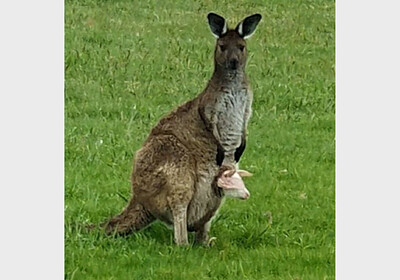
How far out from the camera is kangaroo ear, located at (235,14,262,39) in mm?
7699

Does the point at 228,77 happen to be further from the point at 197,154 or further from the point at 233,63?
the point at 197,154

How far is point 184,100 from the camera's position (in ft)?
31.1

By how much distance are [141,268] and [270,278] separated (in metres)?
0.90

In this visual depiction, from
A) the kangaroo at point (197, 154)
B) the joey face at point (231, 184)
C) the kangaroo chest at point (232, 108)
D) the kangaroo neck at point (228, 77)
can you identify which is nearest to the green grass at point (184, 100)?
the kangaroo at point (197, 154)

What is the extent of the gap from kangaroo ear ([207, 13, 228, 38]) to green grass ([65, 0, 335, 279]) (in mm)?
1123

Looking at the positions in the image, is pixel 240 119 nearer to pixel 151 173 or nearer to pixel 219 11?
pixel 151 173

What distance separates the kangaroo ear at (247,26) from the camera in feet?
25.3

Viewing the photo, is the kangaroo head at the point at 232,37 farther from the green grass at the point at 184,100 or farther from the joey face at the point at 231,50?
the green grass at the point at 184,100

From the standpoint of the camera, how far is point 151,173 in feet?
26.0

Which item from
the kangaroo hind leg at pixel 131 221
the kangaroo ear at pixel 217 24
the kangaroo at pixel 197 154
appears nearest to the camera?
the kangaroo ear at pixel 217 24

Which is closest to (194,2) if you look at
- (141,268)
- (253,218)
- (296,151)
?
(296,151)

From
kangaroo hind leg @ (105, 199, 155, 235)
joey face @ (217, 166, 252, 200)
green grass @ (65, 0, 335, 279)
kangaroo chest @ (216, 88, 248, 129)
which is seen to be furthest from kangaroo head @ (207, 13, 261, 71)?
kangaroo hind leg @ (105, 199, 155, 235)

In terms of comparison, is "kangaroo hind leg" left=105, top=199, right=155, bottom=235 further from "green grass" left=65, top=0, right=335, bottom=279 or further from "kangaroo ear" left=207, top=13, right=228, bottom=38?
"kangaroo ear" left=207, top=13, right=228, bottom=38

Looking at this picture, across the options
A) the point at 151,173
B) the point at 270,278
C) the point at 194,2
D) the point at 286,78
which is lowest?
the point at 270,278
